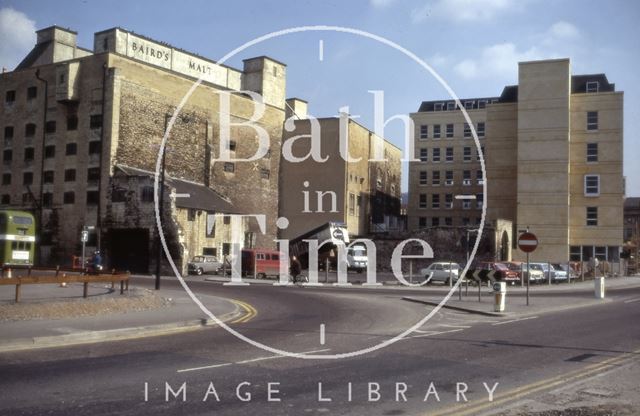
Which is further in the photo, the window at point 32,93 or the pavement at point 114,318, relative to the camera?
the window at point 32,93

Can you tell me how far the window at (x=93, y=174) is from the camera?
48.3m

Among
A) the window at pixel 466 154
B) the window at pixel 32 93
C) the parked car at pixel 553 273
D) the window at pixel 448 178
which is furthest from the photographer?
the window at pixel 448 178

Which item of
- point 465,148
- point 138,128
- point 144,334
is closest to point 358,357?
point 144,334

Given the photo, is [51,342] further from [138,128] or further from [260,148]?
[260,148]

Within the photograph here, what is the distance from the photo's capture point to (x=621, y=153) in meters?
61.2

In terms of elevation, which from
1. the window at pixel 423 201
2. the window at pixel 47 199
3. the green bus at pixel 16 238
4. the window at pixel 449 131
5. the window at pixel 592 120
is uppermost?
the window at pixel 449 131

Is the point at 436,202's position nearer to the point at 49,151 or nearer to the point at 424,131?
the point at 424,131

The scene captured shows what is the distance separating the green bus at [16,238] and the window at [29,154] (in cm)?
2018

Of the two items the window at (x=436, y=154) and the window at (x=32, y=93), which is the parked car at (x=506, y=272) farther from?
the window at (x=436, y=154)

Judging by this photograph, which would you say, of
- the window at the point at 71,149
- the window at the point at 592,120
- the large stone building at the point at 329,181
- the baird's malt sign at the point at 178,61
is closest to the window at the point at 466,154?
the large stone building at the point at 329,181

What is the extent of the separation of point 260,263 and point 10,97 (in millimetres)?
28888

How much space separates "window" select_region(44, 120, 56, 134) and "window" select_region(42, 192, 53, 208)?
5.18 m

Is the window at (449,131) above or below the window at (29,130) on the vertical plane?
above

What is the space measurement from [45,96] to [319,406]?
50.9 metres
